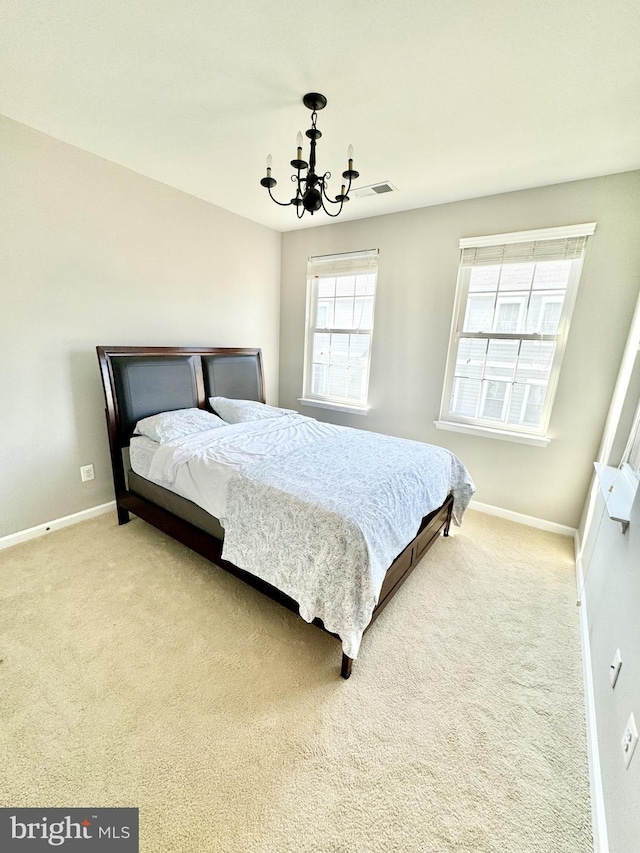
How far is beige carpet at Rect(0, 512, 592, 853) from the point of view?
3.50 ft

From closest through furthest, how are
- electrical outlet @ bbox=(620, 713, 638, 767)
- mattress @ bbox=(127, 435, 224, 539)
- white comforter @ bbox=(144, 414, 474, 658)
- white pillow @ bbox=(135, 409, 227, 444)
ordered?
electrical outlet @ bbox=(620, 713, 638, 767)
white comforter @ bbox=(144, 414, 474, 658)
mattress @ bbox=(127, 435, 224, 539)
white pillow @ bbox=(135, 409, 227, 444)

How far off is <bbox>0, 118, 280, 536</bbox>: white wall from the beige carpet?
693mm

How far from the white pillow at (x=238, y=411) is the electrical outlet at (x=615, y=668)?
2.56m

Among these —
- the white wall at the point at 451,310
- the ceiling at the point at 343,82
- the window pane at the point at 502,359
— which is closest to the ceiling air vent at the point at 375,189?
the ceiling at the point at 343,82

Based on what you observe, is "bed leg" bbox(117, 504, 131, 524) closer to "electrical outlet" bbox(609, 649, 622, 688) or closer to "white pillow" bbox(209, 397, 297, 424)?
"white pillow" bbox(209, 397, 297, 424)

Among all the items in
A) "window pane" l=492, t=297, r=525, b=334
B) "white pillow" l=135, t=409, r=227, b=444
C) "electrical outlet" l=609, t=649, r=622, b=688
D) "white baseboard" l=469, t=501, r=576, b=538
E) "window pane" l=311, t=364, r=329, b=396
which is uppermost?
"window pane" l=492, t=297, r=525, b=334

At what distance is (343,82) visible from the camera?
5.22ft

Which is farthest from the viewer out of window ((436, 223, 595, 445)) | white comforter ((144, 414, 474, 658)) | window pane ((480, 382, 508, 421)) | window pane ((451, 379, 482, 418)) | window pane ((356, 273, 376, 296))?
window pane ((356, 273, 376, 296))

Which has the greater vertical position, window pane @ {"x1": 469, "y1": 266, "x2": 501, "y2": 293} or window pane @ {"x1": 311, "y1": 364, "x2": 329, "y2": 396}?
window pane @ {"x1": 469, "y1": 266, "x2": 501, "y2": 293}

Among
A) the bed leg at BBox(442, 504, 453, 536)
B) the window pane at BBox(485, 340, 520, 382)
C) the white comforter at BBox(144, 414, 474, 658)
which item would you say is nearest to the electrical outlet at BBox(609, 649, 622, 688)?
the white comforter at BBox(144, 414, 474, 658)

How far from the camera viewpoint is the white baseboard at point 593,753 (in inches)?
40.3

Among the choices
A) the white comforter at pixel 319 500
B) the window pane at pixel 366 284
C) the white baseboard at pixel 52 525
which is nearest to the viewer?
the white comforter at pixel 319 500

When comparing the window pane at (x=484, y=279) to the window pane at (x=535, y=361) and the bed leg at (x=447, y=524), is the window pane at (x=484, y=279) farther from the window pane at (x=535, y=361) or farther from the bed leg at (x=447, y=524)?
the bed leg at (x=447, y=524)

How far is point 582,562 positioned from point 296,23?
324 cm
